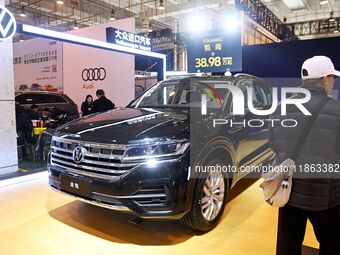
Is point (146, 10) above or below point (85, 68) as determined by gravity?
above

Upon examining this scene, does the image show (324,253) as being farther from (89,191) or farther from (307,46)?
(307,46)

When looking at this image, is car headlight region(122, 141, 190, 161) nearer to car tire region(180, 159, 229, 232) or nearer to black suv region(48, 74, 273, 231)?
black suv region(48, 74, 273, 231)

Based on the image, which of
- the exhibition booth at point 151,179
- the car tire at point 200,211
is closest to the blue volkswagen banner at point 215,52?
the exhibition booth at point 151,179

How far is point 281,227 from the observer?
171 cm

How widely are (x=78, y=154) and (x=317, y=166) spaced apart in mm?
1777

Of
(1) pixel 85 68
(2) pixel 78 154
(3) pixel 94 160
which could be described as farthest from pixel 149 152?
(1) pixel 85 68

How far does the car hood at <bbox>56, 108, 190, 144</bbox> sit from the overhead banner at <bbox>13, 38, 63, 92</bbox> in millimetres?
8004

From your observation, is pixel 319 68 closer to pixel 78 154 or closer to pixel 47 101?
pixel 78 154

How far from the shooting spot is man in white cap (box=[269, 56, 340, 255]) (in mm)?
1523

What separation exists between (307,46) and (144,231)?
21.7 ft

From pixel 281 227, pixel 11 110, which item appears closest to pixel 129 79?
pixel 11 110

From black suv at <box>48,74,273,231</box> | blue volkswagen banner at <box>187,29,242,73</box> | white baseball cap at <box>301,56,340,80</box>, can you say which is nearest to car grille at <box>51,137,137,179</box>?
black suv at <box>48,74,273,231</box>

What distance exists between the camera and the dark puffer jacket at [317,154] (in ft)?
4.96

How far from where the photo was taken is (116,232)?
2750mm
